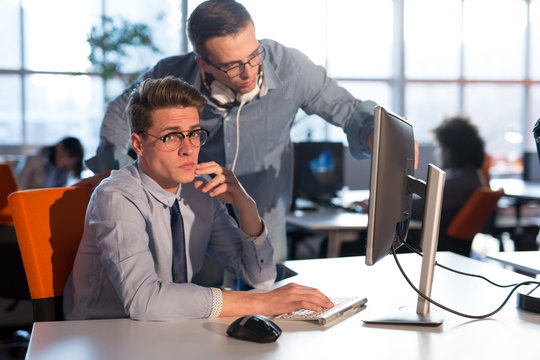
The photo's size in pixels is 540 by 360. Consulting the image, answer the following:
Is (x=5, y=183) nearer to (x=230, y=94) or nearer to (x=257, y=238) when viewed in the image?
(x=230, y=94)

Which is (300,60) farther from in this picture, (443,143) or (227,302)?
(443,143)

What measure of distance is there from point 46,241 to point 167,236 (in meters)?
0.30

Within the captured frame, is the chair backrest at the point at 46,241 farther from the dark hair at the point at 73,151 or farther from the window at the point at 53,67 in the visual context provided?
the window at the point at 53,67

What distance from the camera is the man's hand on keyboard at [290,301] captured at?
1.31m

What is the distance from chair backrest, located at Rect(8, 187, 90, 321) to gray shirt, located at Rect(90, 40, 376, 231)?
0.51m

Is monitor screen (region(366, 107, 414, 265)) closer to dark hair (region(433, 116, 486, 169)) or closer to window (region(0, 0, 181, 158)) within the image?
dark hair (region(433, 116, 486, 169))

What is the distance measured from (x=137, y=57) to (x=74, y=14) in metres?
1.32

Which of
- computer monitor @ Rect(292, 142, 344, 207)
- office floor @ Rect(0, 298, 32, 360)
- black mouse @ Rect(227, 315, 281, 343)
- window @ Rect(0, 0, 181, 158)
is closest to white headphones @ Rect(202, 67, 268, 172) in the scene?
black mouse @ Rect(227, 315, 281, 343)

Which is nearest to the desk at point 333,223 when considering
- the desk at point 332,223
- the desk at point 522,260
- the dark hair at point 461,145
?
the desk at point 332,223

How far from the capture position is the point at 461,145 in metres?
3.64

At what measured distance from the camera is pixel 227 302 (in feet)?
4.29

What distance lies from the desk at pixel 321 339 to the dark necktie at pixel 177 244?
354mm

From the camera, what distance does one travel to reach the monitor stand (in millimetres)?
1259

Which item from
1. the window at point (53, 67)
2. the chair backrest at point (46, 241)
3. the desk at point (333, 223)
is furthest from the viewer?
the window at point (53, 67)
